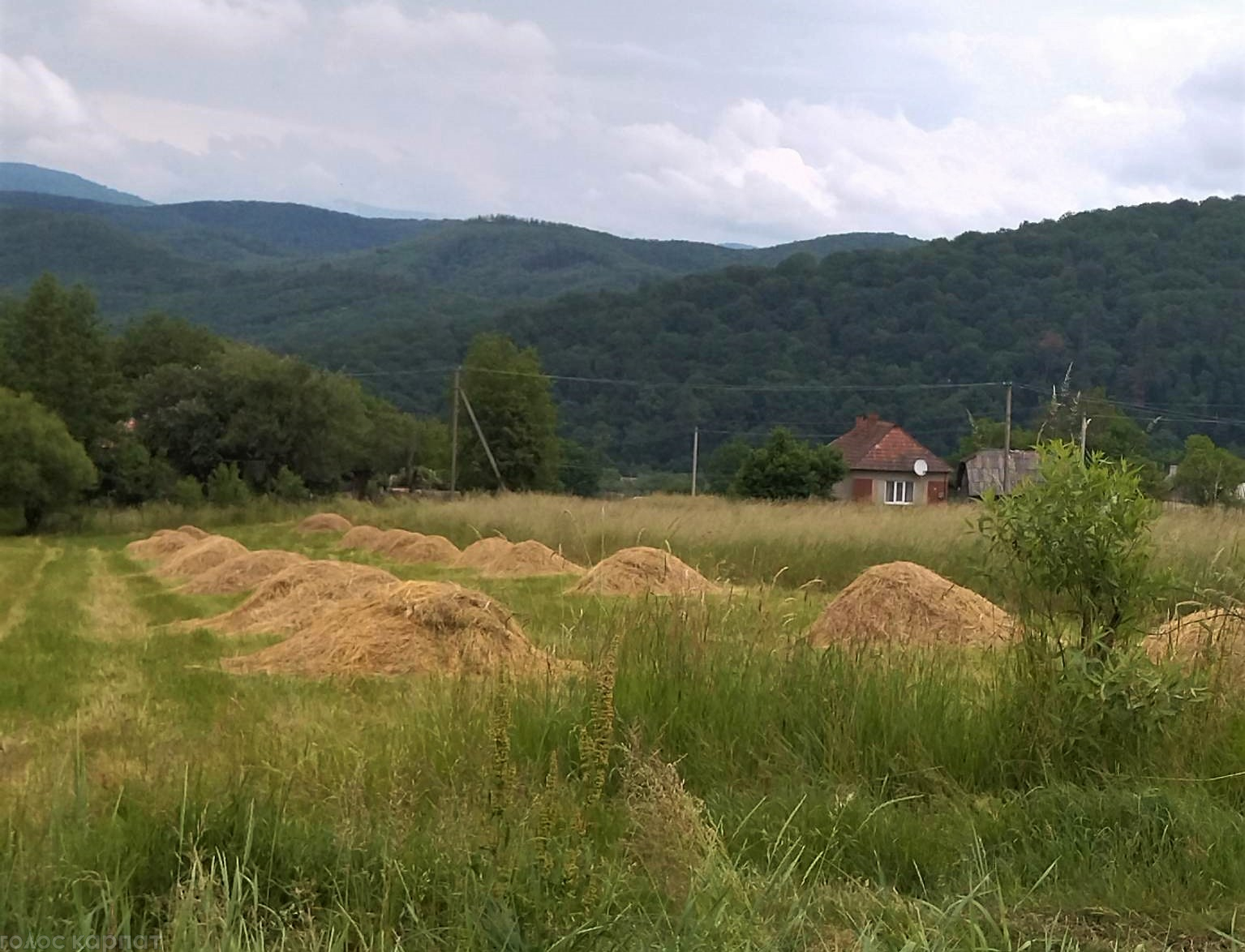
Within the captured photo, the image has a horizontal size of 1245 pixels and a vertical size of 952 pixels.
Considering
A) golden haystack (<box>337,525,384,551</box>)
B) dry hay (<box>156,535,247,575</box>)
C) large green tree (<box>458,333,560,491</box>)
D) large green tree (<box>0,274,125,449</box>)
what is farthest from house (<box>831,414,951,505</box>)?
dry hay (<box>156,535,247,575</box>)

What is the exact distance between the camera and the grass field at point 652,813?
336cm

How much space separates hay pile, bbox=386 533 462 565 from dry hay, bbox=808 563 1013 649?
13564mm

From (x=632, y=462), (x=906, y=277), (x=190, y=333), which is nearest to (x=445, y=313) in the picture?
(x=190, y=333)

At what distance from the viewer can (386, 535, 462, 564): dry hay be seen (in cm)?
2455

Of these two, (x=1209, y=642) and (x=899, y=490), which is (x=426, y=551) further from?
(x=899, y=490)

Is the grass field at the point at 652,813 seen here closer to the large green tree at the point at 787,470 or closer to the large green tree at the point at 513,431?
the large green tree at the point at 787,470

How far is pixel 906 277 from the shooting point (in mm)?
67875

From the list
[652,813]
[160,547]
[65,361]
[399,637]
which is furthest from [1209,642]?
[65,361]

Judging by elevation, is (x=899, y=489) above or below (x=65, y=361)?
below

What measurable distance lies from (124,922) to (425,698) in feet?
8.85

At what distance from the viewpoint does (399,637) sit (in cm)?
983

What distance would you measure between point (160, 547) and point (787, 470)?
33747mm

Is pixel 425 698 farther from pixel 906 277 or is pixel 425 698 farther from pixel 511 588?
pixel 906 277

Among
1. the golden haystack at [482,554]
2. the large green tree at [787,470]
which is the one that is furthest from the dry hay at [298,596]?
the large green tree at [787,470]
